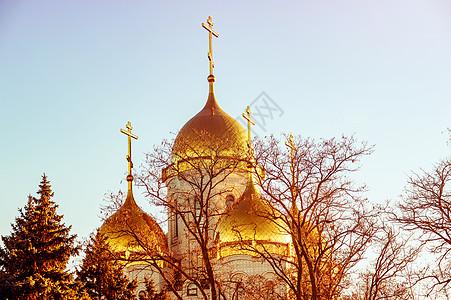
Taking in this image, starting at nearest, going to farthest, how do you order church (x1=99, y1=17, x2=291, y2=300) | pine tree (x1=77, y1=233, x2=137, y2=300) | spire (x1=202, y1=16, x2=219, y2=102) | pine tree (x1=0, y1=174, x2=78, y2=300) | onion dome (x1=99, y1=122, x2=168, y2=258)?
pine tree (x1=0, y1=174, x2=78, y2=300) → pine tree (x1=77, y1=233, x2=137, y2=300) → onion dome (x1=99, y1=122, x2=168, y2=258) → church (x1=99, y1=17, x2=291, y2=300) → spire (x1=202, y1=16, x2=219, y2=102)

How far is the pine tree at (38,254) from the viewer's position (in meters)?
18.0

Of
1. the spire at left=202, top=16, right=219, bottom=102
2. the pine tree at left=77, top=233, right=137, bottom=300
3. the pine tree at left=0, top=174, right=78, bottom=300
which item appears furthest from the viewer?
the spire at left=202, top=16, right=219, bottom=102

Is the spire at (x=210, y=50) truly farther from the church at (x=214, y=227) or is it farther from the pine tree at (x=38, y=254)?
the pine tree at (x=38, y=254)

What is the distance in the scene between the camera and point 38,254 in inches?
736

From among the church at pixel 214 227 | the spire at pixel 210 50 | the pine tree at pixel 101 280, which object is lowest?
the pine tree at pixel 101 280

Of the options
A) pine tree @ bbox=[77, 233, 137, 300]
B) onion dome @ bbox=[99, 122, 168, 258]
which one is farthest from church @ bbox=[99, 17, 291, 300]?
pine tree @ bbox=[77, 233, 137, 300]

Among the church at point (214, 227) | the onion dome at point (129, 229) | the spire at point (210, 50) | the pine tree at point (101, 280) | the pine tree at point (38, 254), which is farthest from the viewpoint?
the spire at point (210, 50)

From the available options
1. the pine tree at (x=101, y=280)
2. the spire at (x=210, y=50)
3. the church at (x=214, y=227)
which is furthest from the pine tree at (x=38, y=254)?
the spire at (x=210, y=50)

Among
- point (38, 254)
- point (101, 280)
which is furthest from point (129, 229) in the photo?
point (38, 254)

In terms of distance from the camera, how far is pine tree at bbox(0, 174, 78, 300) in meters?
18.0

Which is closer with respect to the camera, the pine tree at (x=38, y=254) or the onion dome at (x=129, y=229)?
the pine tree at (x=38, y=254)

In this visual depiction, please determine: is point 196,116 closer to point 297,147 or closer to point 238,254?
point 238,254

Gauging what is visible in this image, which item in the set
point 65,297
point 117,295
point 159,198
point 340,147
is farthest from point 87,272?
point 340,147

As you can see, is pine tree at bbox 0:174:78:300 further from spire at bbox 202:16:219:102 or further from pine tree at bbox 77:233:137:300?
spire at bbox 202:16:219:102
